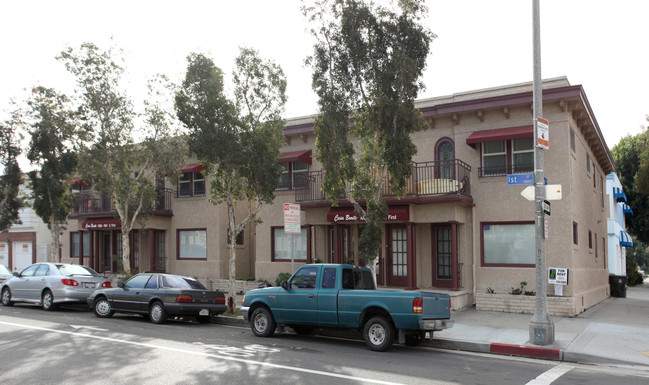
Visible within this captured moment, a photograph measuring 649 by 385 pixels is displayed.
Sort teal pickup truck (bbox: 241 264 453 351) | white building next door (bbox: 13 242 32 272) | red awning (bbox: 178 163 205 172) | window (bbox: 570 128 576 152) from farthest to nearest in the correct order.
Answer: white building next door (bbox: 13 242 32 272)
red awning (bbox: 178 163 205 172)
window (bbox: 570 128 576 152)
teal pickup truck (bbox: 241 264 453 351)

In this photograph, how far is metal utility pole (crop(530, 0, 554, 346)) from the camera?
10.9m

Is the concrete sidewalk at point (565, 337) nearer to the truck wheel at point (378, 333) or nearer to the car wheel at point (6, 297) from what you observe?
the truck wheel at point (378, 333)

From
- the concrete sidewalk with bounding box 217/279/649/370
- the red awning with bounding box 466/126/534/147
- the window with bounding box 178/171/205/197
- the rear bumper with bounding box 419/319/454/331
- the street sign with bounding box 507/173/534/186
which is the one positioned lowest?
the concrete sidewalk with bounding box 217/279/649/370

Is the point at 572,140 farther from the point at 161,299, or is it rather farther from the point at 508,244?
the point at 161,299

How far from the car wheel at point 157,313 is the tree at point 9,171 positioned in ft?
45.3

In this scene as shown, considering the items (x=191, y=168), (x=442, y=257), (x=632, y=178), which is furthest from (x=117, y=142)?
(x=632, y=178)

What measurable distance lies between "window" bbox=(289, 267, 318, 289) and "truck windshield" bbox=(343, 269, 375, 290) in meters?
0.68

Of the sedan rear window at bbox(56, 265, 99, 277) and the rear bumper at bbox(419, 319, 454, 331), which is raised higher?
the sedan rear window at bbox(56, 265, 99, 277)

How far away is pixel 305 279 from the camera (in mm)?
11977

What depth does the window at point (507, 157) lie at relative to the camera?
17.2 metres

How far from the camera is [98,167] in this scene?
68.2 feet

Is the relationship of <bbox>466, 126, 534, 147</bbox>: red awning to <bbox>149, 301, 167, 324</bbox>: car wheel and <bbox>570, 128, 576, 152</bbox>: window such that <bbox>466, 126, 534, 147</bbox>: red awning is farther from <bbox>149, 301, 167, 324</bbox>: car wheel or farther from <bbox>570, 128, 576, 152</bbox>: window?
<bbox>149, 301, 167, 324</bbox>: car wheel

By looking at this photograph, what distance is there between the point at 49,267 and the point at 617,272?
26.7 metres

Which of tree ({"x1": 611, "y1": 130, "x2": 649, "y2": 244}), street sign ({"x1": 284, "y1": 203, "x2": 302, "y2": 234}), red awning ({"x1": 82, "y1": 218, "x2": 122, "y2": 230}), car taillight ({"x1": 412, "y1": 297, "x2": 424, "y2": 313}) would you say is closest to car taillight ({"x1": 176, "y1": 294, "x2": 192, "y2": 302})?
street sign ({"x1": 284, "y1": 203, "x2": 302, "y2": 234})
